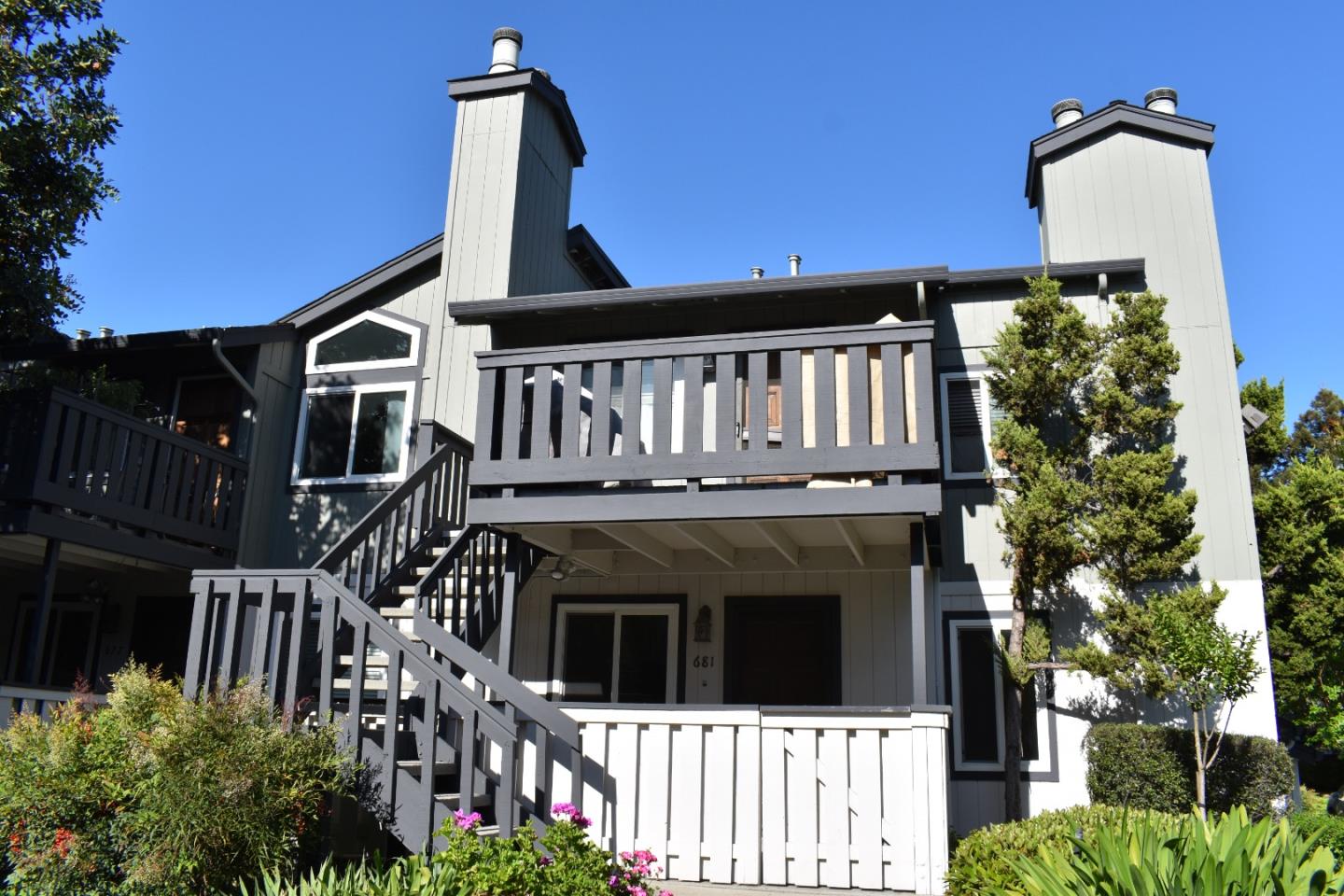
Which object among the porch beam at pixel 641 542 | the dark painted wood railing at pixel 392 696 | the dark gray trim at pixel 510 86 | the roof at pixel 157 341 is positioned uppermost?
the dark gray trim at pixel 510 86

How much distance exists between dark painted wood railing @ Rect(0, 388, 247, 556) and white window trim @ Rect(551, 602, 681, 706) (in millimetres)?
3823

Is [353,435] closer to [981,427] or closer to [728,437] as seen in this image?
[728,437]

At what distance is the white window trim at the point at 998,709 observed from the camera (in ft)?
29.9

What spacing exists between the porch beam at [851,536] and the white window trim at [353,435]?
16.7 feet

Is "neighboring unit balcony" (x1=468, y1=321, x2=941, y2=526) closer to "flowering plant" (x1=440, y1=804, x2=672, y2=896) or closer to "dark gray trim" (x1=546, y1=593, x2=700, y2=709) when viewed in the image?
"dark gray trim" (x1=546, y1=593, x2=700, y2=709)

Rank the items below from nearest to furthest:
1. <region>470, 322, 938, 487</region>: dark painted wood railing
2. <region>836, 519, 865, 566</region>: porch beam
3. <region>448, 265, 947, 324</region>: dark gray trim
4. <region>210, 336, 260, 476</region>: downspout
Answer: <region>470, 322, 938, 487</region>: dark painted wood railing
<region>836, 519, 865, 566</region>: porch beam
<region>448, 265, 947, 324</region>: dark gray trim
<region>210, 336, 260, 476</region>: downspout

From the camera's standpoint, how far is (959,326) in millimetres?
10391

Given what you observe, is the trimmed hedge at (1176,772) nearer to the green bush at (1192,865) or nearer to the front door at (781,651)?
the front door at (781,651)

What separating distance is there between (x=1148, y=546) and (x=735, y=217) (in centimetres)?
1076

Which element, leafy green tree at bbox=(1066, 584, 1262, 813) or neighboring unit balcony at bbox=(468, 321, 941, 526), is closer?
neighboring unit balcony at bbox=(468, 321, 941, 526)

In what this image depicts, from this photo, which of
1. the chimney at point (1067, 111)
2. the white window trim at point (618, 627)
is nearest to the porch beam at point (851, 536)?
the white window trim at point (618, 627)

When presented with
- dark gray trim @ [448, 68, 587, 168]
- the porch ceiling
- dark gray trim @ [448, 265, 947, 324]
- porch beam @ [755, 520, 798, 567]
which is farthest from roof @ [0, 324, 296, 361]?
porch beam @ [755, 520, 798, 567]

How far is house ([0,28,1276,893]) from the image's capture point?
6.78 m

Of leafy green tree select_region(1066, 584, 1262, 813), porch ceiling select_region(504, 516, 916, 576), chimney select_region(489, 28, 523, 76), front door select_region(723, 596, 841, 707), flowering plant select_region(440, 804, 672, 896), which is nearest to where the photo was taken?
flowering plant select_region(440, 804, 672, 896)
